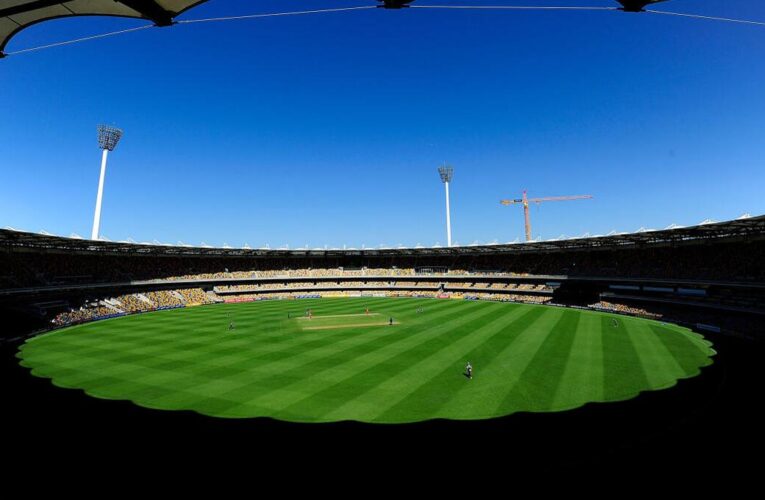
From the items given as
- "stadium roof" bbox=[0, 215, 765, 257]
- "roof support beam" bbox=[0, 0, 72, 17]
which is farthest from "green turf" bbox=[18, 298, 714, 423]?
"roof support beam" bbox=[0, 0, 72, 17]

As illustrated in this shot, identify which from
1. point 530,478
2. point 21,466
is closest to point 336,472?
point 530,478

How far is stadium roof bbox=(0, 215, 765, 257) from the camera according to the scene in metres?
35.8

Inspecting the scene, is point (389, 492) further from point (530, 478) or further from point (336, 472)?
point (530, 478)

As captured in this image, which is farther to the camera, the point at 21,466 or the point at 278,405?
the point at 278,405

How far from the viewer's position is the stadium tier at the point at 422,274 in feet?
124

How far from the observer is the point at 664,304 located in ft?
136

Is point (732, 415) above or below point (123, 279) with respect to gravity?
below

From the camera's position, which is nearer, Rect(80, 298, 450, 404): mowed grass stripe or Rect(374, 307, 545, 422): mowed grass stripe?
Rect(374, 307, 545, 422): mowed grass stripe

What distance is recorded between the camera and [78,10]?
513 centimetres

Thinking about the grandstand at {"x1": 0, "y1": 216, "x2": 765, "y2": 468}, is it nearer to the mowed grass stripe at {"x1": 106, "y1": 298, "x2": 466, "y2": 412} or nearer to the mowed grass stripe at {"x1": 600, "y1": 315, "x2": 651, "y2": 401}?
the mowed grass stripe at {"x1": 106, "y1": 298, "x2": 466, "y2": 412}

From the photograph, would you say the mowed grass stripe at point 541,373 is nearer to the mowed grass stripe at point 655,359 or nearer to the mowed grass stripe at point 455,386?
the mowed grass stripe at point 455,386

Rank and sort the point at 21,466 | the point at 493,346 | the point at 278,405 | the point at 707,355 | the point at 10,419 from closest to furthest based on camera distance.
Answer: the point at 21,466, the point at 10,419, the point at 278,405, the point at 707,355, the point at 493,346

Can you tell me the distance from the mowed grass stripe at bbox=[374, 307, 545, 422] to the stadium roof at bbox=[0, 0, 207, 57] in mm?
14725

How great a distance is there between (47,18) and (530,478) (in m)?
15.3
